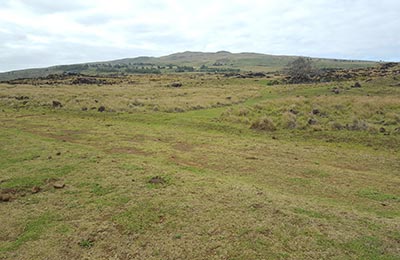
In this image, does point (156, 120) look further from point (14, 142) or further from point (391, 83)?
point (391, 83)

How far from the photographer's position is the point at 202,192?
358 inches

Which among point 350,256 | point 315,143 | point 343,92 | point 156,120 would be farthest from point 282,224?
point 343,92

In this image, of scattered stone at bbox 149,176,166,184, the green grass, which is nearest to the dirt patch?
scattered stone at bbox 149,176,166,184

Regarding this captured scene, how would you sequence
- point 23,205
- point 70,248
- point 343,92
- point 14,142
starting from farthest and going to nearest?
point 343,92 < point 14,142 < point 23,205 < point 70,248

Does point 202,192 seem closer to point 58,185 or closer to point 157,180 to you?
point 157,180

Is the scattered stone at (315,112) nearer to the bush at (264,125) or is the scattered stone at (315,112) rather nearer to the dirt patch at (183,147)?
the bush at (264,125)

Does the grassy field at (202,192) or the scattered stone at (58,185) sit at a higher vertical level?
the scattered stone at (58,185)

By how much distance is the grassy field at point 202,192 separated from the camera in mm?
6422

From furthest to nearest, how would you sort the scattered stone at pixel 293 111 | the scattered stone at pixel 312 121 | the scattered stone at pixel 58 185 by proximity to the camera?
the scattered stone at pixel 293 111
the scattered stone at pixel 312 121
the scattered stone at pixel 58 185

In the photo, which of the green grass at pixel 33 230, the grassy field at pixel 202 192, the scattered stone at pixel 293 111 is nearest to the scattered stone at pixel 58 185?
the grassy field at pixel 202 192

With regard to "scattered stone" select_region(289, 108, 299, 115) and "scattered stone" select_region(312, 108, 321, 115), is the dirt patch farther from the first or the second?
"scattered stone" select_region(312, 108, 321, 115)

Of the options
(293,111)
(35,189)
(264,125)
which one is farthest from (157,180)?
(293,111)

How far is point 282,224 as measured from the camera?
7.14m

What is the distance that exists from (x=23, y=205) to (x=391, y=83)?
46451 mm
